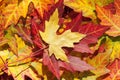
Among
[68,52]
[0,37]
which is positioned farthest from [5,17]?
[68,52]

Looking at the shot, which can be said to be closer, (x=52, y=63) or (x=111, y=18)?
(x=52, y=63)

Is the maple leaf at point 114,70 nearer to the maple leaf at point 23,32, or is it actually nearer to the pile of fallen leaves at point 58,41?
the pile of fallen leaves at point 58,41

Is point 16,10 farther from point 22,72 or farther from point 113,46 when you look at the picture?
point 113,46

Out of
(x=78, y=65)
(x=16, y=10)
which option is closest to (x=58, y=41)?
(x=78, y=65)

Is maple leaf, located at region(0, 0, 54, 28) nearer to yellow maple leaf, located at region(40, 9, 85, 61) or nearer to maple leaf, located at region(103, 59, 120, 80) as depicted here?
yellow maple leaf, located at region(40, 9, 85, 61)

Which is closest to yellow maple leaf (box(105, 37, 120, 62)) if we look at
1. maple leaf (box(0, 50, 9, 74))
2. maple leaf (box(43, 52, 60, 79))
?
maple leaf (box(43, 52, 60, 79))

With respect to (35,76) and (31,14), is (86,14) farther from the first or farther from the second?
(35,76)

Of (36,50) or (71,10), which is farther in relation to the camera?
(71,10)

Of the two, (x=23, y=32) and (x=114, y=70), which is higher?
(x=23, y=32)
